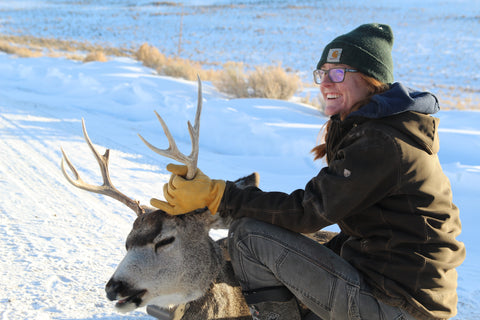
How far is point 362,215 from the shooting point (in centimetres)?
234

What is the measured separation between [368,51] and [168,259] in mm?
1576

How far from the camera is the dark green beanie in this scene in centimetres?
250

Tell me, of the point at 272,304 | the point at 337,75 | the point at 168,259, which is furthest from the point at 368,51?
the point at 168,259

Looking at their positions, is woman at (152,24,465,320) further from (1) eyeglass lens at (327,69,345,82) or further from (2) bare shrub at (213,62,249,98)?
(2) bare shrub at (213,62,249,98)

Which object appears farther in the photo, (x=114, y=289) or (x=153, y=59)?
(x=153, y=59)

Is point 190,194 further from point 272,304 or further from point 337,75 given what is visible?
point 337,75

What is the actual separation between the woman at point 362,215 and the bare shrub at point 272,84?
929 cm

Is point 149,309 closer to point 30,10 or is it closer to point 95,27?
point 95,27

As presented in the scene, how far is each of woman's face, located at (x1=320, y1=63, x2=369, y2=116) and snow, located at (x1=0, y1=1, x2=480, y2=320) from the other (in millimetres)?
1969

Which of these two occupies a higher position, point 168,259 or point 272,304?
point 168,259

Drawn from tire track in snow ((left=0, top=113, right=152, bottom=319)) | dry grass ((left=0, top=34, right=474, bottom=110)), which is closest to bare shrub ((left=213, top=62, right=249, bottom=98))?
dry grass ((left=0, top=34, right=474, bottom=110))

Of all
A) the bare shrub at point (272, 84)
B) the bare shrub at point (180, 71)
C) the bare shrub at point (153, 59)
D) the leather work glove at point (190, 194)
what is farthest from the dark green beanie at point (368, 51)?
the bare shrub at point (153, 59)

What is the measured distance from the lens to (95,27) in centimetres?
3881

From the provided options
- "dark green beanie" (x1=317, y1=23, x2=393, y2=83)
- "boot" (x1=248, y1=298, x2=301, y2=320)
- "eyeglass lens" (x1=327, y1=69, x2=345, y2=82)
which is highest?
A: "dark green beanie" (x1=317, y1=23, x2=393, y2=83)
